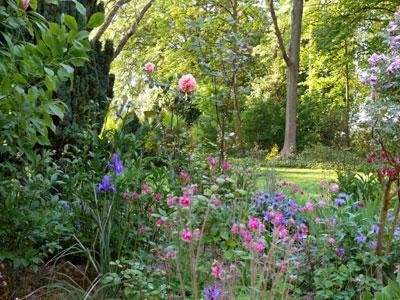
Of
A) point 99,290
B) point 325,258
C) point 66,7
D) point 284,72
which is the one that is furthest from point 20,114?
point 284,72

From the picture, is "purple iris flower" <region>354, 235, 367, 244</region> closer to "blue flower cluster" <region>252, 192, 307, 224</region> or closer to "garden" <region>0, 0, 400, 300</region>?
"garden" <region>0, 0, 400, 300</region>

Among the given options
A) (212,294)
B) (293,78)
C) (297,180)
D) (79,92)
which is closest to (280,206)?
(212,294)

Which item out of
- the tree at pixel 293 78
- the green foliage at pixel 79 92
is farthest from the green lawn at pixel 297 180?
the tree at pixel 293 78

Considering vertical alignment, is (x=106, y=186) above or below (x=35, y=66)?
below

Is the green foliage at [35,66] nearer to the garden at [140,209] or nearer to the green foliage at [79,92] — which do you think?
the garden at [140,209]

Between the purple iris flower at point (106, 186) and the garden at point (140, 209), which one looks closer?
the garden at point (140, 209)

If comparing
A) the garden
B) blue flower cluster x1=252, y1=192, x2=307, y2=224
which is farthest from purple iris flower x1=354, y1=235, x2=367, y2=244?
blue flower cluster x1=252, y1=192, x2=307, y2=224

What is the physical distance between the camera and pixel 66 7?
14.6 feet

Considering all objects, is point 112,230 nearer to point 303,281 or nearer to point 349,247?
point 303,281

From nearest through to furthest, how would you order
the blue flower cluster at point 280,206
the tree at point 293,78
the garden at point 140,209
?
the garden at point 140,209 → the blue flower cluster at point 280,206 → the tree at point 293,78

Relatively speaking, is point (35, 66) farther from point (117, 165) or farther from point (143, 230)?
point (143, 230)

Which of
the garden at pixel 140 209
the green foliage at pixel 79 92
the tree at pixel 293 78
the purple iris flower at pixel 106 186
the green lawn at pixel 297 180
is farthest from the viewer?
the tree at pixel 293 78

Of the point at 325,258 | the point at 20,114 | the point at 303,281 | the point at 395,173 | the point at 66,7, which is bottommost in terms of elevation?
the point at 303,281

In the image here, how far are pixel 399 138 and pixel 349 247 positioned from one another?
360cm
